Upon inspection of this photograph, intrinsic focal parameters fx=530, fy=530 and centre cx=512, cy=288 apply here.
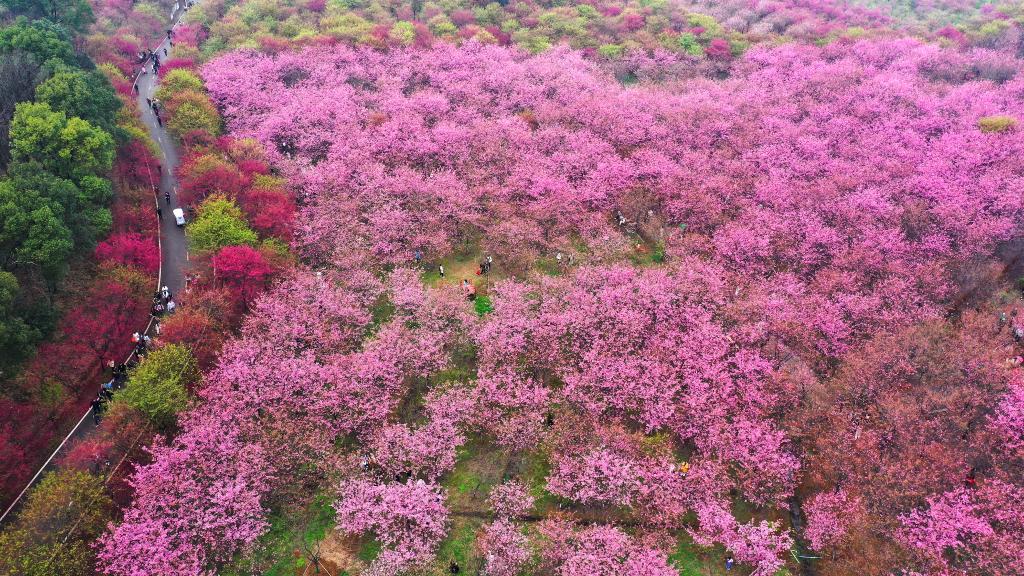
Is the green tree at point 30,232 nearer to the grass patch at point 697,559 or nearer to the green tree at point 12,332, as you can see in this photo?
the green tree at point 12,332

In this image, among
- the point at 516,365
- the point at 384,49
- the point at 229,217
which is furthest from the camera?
the point at 384,49

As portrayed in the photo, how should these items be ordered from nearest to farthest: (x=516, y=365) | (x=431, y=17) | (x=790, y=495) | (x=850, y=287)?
(x=790, y=495)
(x=516, y=365)
(x=850, y=287)
(x=431, y=17)

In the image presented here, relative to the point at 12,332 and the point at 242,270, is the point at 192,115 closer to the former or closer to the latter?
the point at 242,270

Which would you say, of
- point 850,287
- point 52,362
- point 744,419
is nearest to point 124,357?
point 52,362

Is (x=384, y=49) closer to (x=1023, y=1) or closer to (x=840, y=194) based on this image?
(x=840, y=194)

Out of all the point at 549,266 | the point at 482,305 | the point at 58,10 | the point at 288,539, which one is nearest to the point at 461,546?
the point at 288,539

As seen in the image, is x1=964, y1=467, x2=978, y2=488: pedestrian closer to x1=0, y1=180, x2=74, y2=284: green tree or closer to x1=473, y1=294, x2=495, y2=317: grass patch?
x1=473, y1=294, x2=495, y2=317: grass patch
